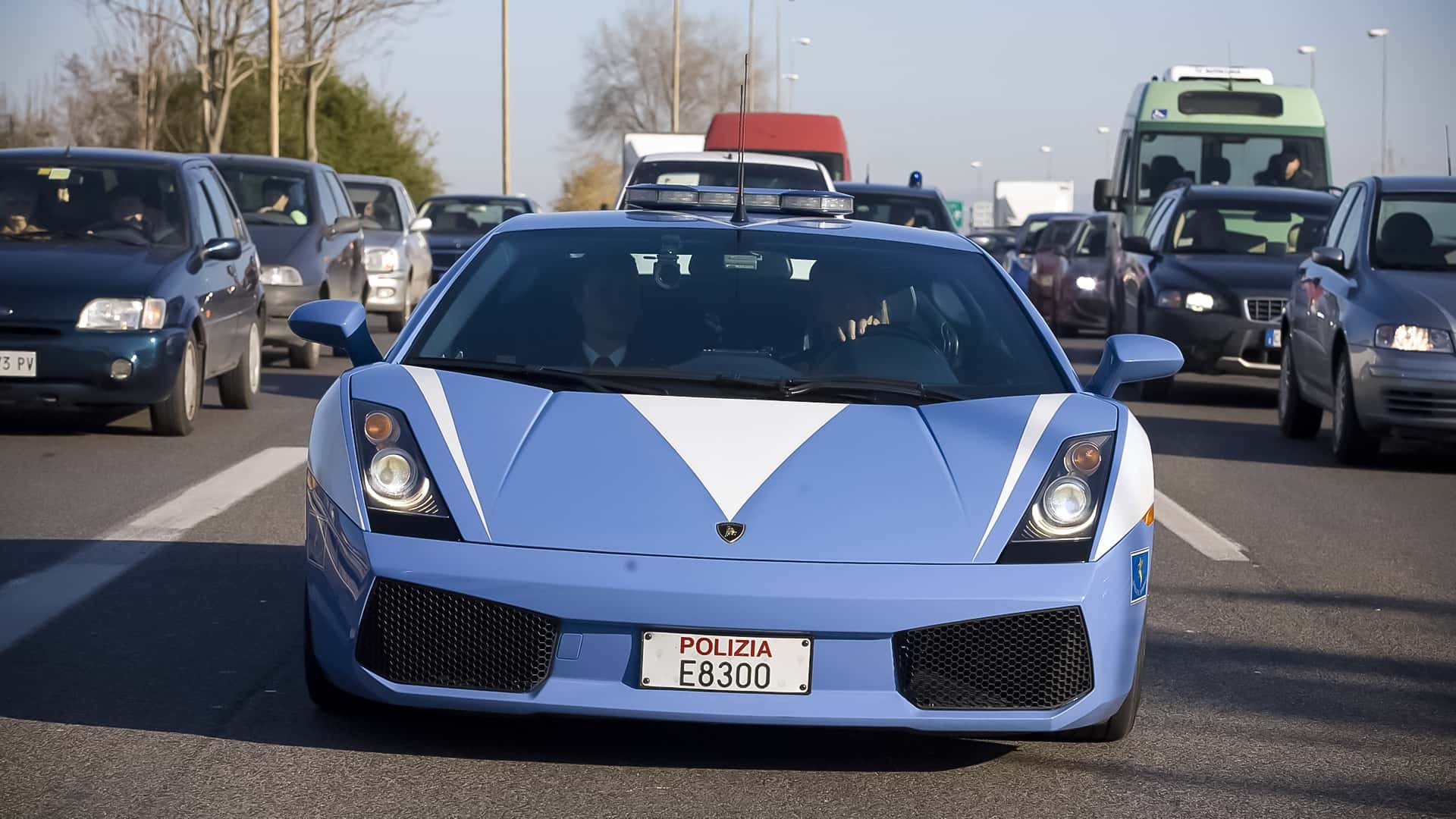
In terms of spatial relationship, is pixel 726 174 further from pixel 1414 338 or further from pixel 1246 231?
pixel 1414 338

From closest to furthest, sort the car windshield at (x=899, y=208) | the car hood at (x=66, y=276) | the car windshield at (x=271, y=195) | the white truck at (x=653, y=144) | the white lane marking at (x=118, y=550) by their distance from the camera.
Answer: the white lane marking at (x=118, y=550) < the car hood at (x=66, y=276) < the car windshield at (x=899, y=208) < the car windshield at (x=271, y=195) < the white truck at (x=653, y=144)

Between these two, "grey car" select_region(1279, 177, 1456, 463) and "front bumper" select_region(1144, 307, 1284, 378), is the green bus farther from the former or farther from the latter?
"grey car" select_region(1279, 177, 1456, 463)

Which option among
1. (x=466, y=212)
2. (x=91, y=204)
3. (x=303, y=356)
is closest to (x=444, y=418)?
(x=91, y=204)

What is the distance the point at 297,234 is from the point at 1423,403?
9.78m

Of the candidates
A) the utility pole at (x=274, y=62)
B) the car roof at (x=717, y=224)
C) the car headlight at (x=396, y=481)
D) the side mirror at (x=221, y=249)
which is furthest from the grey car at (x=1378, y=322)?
the utility pole at (x=274, y=62)

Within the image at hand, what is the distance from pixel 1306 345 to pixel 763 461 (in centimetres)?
910

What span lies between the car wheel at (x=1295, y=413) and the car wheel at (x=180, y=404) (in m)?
7.11

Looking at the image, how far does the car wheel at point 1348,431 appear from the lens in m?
11.8

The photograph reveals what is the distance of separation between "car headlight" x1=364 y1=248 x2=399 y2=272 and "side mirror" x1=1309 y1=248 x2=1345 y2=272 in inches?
446

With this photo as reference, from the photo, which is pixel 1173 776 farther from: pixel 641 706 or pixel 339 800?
pixel 339 800

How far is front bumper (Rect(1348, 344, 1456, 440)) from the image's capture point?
11344 mm

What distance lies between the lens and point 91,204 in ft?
40.5

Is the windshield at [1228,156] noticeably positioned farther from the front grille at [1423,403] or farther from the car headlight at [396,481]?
the car headlight at [396,481]

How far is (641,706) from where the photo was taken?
14.3 feet
